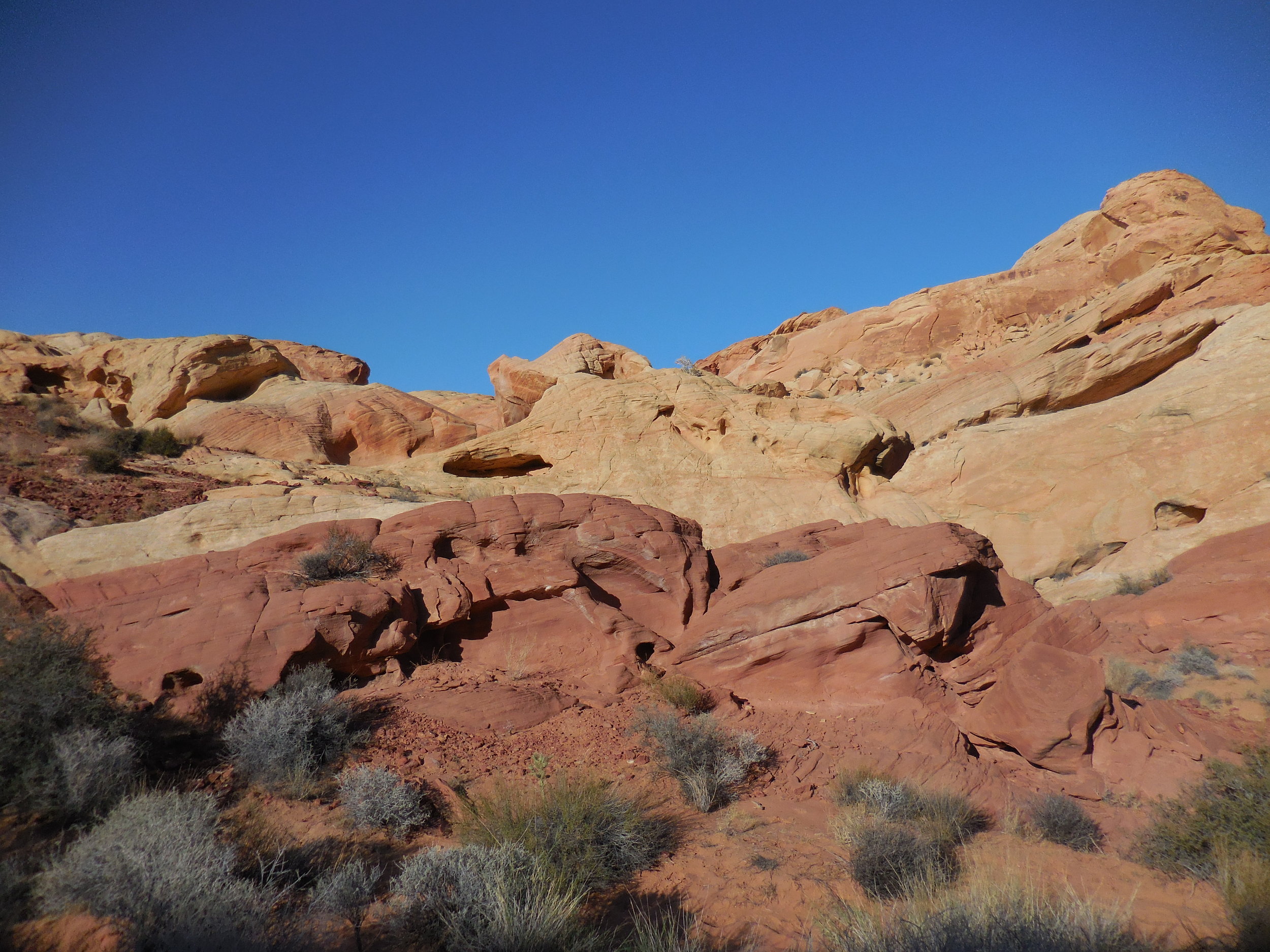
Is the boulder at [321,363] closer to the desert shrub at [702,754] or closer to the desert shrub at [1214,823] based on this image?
the desert shrub at [702,754]

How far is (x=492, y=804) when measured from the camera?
225 inches

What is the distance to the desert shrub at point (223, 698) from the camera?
6.65m

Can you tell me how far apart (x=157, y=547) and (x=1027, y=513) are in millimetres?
18244

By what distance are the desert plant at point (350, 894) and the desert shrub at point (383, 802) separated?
32.1 inches

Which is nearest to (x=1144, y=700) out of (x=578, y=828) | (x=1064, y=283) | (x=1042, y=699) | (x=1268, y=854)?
(x=1042, y=699)

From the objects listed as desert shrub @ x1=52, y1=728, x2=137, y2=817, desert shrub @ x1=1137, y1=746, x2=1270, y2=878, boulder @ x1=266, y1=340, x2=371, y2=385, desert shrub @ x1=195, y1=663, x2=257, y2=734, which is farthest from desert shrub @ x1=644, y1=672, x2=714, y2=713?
boulder @ x1=266, y1=340, x2=371, y2=385

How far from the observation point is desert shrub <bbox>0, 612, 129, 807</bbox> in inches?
201

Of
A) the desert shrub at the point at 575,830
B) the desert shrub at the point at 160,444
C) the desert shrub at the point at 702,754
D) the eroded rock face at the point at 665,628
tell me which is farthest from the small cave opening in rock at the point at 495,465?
the desert shrub at the point at 575,830

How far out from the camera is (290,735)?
6.28 m

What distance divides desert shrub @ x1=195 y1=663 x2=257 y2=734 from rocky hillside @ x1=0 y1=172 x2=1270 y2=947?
7cm

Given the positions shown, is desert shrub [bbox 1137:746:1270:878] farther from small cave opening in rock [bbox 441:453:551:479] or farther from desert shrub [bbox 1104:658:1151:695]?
small cave opening in rock [bbox 441:453:551:479]

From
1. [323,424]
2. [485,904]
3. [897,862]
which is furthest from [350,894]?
[323,424]

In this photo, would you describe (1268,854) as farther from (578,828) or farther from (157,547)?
(157,547)

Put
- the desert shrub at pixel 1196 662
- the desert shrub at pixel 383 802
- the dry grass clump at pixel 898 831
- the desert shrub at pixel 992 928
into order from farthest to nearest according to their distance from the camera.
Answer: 1. the desert shrub at pixel 1196 662
2. the desert shrub at pixel 383 802
3. the dry grass clump at pixel 898 831
4. the desert shrub at pixel 992 928
